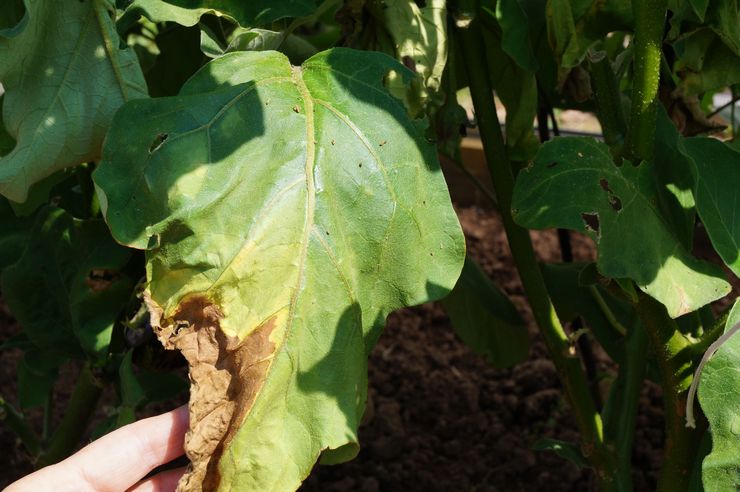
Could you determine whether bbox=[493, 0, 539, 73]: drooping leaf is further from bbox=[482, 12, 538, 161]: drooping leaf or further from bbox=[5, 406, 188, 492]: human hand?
bbox=[5, 406, 188, 492]: human hand

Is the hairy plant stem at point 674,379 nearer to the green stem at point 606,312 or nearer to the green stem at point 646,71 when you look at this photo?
the green stem at point 646,71

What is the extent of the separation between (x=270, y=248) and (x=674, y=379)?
47 centimetres

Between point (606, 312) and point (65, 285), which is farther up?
point (65, 285)

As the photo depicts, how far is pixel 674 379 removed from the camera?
3.43 ft

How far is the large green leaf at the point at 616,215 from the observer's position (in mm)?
949

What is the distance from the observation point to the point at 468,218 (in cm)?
260

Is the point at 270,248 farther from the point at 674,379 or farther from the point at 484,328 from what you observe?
the point at 484,328

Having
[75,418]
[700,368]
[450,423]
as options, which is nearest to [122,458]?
[75,418]

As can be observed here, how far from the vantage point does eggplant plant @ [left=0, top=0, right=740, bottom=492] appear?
857mm

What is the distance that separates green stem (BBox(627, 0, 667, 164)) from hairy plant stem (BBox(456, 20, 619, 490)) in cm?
19

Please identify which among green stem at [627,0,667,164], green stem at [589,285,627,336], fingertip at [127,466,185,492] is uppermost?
green stem at [627,0,667,164]

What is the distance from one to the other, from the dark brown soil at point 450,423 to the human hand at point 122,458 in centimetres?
68

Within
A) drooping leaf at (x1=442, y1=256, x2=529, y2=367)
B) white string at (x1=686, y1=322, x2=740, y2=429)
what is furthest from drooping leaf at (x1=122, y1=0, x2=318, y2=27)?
drooping leaf at (x1=442, y1=256, x2=529, y2=367)

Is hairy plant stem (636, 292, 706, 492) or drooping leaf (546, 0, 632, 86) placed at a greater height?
drooping leaf (546, 0, 632, 86)
